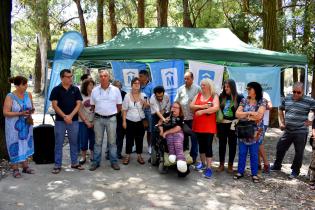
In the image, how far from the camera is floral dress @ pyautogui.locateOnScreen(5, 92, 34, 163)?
5.54 m

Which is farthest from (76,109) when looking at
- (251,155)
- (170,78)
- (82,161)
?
(251,155)

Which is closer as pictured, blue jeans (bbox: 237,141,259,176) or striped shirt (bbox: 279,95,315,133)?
blue jeans (bbox: 237,141,259,176)

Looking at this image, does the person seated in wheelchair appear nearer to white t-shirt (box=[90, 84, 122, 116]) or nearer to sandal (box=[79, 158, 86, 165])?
white t-shirt (box=[90, 84, 122, 116])

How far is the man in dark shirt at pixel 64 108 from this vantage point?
5762 mm

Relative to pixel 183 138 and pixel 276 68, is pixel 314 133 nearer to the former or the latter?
pixel 183 138

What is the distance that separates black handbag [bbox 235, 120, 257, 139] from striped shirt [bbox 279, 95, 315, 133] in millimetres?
755

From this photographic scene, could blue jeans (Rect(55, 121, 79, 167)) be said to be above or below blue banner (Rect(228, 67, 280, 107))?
below

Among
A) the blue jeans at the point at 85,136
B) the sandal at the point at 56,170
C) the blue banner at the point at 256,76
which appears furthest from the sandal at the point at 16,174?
the blue banner at the point at 256,76

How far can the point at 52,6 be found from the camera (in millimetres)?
22625

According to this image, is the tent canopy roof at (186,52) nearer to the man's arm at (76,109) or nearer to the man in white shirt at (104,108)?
the man in white shirt at (104,108)

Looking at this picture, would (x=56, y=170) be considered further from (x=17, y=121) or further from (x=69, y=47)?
(x=69, y=47)

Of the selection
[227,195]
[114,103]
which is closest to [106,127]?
[114,103]

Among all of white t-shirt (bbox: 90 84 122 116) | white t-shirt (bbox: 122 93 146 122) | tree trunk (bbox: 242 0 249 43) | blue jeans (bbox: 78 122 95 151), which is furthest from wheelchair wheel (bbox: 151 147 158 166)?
tree trunk (bbox: 242 0 249 43)

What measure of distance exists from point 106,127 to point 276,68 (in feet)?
13.9
